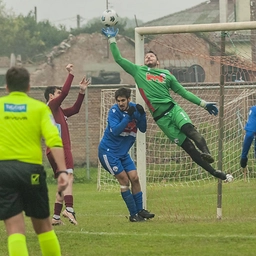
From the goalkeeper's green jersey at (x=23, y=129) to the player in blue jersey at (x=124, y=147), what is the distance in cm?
478

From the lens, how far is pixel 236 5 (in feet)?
94.4

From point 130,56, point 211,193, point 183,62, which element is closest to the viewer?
point 183,62

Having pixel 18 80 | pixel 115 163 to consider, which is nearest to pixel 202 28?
pixel 115 163

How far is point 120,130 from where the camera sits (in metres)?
12.0

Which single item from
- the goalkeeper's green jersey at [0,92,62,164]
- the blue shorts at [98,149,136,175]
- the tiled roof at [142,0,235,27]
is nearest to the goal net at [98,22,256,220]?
the blue shorts at [98,149,136,175]

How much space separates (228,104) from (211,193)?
1.94 metres

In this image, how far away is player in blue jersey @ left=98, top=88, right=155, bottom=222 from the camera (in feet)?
39.6

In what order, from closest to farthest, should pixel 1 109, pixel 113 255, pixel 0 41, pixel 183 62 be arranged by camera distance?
pixel 1 109 < pixel 113 255 < pixel 183 62 < pixel 0 41

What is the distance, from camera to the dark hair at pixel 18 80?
7.34 meters

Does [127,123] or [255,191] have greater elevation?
[127,123]

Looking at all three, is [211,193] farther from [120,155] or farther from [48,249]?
[48,249]

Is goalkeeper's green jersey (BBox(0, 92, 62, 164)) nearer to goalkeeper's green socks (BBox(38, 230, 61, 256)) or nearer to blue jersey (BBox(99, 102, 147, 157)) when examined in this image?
goalkeeper's green socks (BBox(38, 230, 61, 256))

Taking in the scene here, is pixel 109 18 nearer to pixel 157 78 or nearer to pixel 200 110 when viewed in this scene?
pixel 157 78

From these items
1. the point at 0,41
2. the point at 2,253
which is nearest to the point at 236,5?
the point at 2,253
